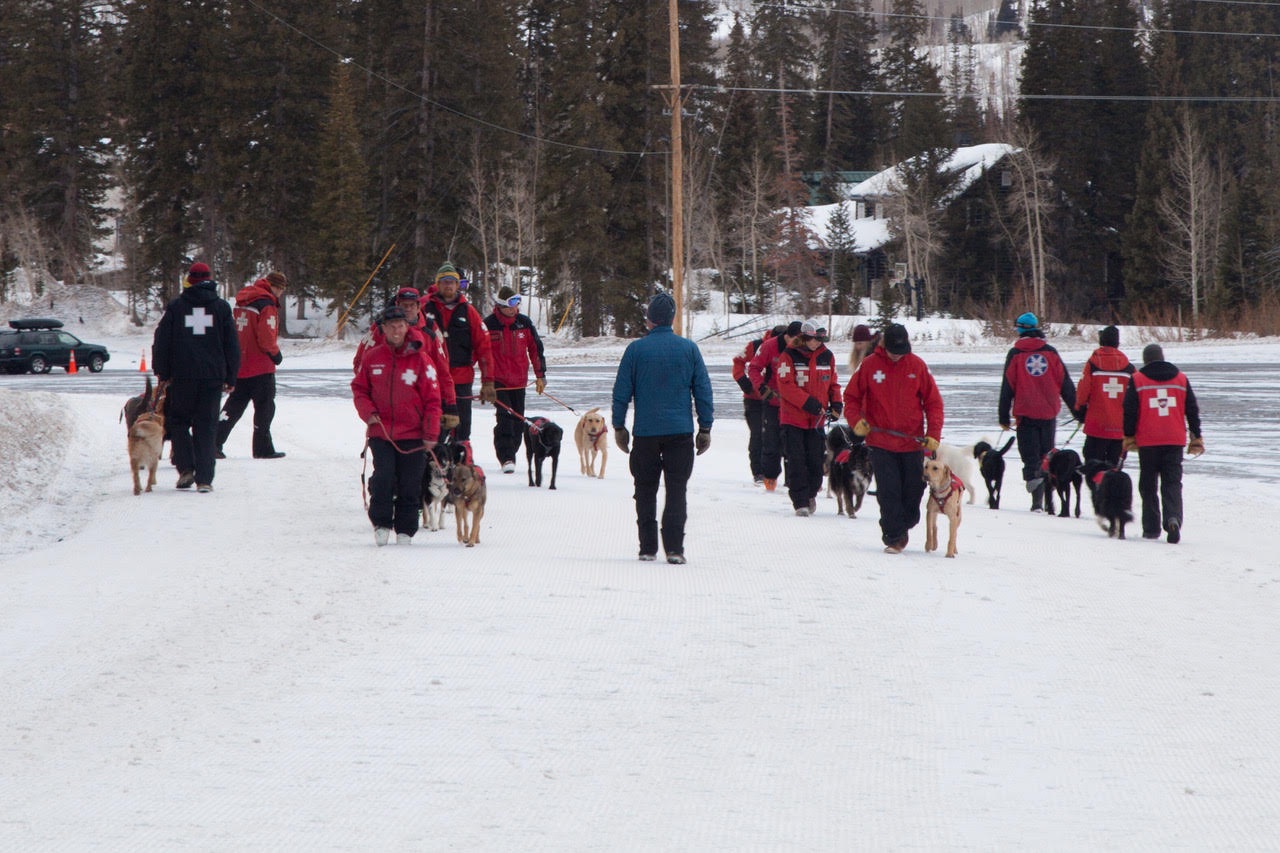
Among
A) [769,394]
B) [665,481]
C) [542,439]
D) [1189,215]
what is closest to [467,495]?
[665,481]

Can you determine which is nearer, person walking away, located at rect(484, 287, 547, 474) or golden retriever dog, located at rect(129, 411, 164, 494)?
golden retriever dog, located at rect(129, 411, 164, 494)

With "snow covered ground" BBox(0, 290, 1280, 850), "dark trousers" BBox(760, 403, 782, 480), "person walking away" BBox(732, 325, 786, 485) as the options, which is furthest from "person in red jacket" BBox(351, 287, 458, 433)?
"person walking away" BBox(732, 325, 786, 485)

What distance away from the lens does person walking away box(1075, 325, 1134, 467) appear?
13.5 m

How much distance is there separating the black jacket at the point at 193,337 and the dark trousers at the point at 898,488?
6195mm

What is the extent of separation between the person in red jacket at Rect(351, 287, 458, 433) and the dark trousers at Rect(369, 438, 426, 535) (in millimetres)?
368

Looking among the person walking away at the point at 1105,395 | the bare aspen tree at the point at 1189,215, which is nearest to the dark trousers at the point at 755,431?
the person walking away at the point at 1105,395

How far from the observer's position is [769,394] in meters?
13.6

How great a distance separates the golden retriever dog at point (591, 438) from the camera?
15094 millimetres

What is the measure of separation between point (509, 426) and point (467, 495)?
464 cm

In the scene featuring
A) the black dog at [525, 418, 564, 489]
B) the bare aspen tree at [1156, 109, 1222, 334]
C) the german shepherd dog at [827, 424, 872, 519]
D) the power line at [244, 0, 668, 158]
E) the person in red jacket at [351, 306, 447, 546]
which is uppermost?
the power line at [244, 0, 668, 158]

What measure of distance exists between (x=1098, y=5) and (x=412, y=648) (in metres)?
81.2

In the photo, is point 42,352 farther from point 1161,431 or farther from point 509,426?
point 1161,431

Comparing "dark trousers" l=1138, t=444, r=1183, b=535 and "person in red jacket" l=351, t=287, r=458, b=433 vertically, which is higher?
"person in red jacket" l=351, t=287, r=458, b=433

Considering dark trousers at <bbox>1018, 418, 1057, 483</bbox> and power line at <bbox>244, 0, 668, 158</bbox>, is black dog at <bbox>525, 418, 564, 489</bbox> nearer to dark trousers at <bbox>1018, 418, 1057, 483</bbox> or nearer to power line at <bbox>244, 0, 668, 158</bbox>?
dark trousers at <bbox>1018, 418, 1057, 483</bbox>
